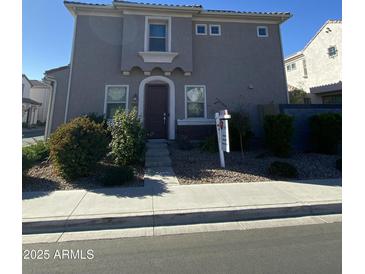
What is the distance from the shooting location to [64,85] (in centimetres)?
1004

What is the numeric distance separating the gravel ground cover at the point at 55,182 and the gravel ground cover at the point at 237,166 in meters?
1.29

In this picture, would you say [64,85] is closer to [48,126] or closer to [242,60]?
[48,126]

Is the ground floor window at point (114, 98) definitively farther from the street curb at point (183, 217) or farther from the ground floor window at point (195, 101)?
the street curb at point (183, 217)

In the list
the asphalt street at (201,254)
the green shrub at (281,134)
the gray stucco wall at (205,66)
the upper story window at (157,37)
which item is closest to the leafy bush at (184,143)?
the gray stucco wall at (205,66)

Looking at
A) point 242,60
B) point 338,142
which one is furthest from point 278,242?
point 242,60

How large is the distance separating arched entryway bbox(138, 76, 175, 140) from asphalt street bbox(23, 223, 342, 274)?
7.00m

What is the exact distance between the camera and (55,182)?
596 centimetres

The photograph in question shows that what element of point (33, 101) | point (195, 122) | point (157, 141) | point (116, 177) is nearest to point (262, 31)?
point (195, 122)

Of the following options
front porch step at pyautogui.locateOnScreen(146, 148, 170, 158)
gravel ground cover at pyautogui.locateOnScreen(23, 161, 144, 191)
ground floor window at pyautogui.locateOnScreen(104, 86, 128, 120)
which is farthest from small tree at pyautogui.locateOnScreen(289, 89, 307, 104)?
gravel ground cover at pyautogui.locateOnScreen(23, 161, 144, 191)

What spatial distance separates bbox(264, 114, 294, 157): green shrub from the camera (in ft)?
26.9

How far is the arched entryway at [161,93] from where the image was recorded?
10148 mm

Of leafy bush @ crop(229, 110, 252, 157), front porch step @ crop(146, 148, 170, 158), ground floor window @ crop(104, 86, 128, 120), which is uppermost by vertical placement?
ground floor window @ crop(104, 86, 128, 120)

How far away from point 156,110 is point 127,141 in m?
3.61

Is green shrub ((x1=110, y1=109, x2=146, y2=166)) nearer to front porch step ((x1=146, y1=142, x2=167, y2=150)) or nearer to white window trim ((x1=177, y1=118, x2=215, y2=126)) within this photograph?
front porch step ((x1=146, y1=142, x2=167, y2=150))
